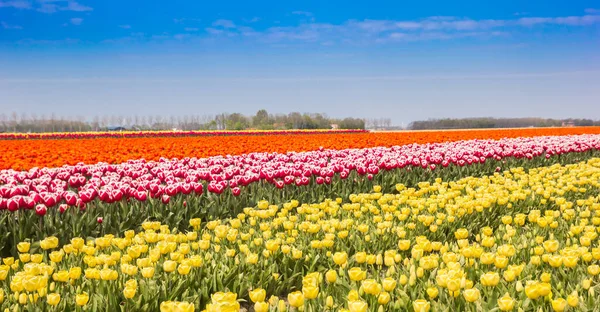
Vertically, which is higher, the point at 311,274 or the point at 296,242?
the point at 311,274

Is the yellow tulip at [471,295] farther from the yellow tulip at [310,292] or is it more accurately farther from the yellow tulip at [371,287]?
the yellow tulip at [310,292]

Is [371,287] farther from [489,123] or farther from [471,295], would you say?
[489,123]

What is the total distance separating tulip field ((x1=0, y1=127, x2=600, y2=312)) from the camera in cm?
348

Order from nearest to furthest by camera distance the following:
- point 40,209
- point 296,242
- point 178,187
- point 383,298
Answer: point 383,298, point 296,242, point 40,209, point 178,187

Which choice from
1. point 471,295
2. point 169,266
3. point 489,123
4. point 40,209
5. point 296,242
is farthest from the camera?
point 489,123

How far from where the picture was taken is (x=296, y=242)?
Result: 5.45 meters

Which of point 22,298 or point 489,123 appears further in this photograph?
point 489,123

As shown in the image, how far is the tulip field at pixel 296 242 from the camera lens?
3.48m

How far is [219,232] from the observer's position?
5020 millimetres

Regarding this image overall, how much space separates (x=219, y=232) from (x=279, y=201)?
11.4 feet

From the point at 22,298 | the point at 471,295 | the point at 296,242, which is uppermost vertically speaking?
the point at 471,295

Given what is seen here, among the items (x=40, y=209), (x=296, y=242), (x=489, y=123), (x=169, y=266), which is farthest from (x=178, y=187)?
(x=489, y=123)

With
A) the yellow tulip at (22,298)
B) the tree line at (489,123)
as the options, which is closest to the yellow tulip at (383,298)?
the yellow tulip at (22,298)

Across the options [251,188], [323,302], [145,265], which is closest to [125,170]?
[251,188]
